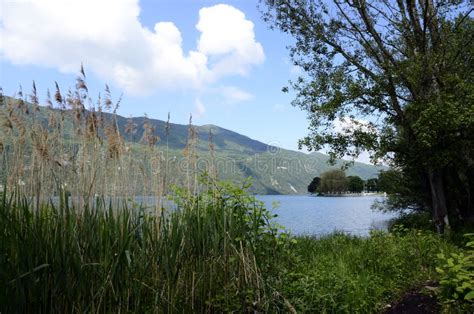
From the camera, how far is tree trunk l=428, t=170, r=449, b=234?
14289mm

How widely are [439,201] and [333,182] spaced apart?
54.0 metres

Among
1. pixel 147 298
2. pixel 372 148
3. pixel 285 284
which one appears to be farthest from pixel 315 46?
pixel 147 298

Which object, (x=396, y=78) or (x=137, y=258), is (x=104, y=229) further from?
(x=396, y=78)

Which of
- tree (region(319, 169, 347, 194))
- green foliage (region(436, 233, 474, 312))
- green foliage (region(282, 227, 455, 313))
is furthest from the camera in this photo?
tree (region(319, 169, 347, 194))

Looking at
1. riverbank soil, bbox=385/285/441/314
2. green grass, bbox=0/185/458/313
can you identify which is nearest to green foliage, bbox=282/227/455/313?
green grass, bbox=0/185/458/313

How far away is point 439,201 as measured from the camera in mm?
14336

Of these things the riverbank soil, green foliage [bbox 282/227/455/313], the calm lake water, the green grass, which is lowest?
the calm lake water

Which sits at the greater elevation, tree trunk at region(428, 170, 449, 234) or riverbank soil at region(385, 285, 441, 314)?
tree trunk at region(428, 170, 449, 234)

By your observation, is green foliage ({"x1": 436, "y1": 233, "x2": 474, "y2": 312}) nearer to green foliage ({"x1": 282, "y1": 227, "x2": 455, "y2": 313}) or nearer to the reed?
green foliage ({"x1": 282, "y1": 227, "x2": 455, "y2": 313})

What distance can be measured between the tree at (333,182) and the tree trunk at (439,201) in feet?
167

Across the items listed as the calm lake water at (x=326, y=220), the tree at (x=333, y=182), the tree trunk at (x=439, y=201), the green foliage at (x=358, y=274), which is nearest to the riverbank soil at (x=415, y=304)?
the green foliage at (x=358, y=274)

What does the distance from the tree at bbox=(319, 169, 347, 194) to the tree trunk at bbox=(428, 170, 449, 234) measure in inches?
2008

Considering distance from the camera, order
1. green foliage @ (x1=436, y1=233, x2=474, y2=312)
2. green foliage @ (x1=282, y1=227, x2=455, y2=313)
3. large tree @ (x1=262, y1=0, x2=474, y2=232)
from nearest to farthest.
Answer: green foliage @ (x1=436, y1=233, x2=474, y2=312), green foliage @ (x1=282, y1=227, x2=455, y2=313), large tree @ (x1=262, y1=0, x2=474, y2=232)

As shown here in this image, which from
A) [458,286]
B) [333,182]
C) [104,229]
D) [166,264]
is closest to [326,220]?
[458,286]
